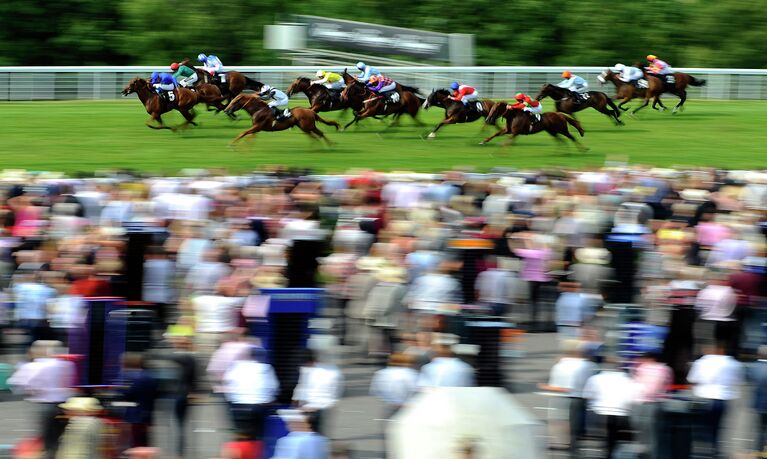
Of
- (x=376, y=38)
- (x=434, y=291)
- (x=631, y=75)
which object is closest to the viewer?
(x=434, y=291)

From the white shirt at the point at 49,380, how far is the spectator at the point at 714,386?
4158mm

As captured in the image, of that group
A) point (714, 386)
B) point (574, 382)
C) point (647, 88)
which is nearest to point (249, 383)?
point (574, 382)

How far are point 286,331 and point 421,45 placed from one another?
28.8 m

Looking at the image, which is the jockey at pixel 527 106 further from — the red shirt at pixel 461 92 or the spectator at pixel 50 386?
the spectator at pixel 50 386

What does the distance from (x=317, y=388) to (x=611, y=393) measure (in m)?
1.92

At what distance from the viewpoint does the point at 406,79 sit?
110 ft

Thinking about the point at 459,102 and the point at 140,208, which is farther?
the point at 459,102

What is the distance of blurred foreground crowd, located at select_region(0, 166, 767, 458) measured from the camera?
26.2 ft

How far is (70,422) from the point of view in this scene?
7461 mm

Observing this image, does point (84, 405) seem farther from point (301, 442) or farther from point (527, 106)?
point (527, 106)

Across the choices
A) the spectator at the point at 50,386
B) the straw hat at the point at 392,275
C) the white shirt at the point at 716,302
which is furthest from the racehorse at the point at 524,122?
the spectator at the point at 50,386

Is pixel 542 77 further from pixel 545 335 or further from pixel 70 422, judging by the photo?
pixel 70 422

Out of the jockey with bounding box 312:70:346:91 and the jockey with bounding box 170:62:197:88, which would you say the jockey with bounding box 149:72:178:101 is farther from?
the jockey with bounding box 312:70:346:91

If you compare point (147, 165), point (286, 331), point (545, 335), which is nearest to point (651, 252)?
point (545, 335)
